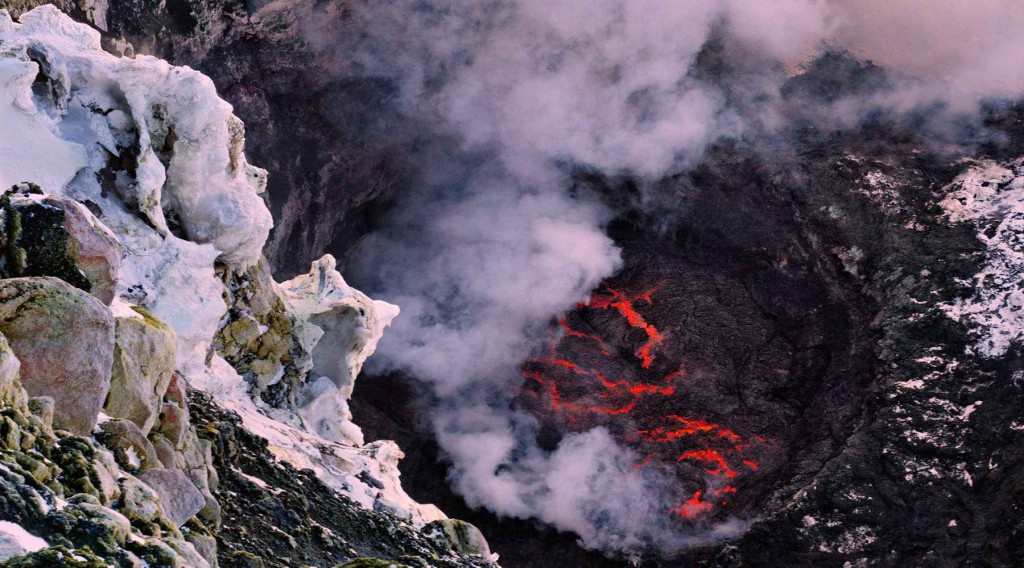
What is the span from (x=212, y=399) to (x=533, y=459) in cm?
2401

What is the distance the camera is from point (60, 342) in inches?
331

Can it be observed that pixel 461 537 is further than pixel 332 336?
No

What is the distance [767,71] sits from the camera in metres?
35.8

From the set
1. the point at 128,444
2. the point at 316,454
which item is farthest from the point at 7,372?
the point at 316,454

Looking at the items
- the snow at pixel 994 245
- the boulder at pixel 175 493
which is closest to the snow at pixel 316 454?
the boulder at pixel 175 493

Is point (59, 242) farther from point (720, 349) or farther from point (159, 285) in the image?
point (720, 349)

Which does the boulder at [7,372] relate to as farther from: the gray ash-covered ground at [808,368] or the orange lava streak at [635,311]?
the orange lava streak at [635,311]

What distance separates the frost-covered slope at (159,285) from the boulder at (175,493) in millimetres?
24

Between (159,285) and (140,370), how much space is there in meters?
5.62

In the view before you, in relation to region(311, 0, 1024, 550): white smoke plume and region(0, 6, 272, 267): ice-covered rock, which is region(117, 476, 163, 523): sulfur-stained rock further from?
region(311, 0, 1024, 550): white smoke plume

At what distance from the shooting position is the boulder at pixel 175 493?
8.91 metres

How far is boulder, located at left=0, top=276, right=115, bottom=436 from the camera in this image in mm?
8180

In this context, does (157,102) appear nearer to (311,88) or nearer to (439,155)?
(311,88)

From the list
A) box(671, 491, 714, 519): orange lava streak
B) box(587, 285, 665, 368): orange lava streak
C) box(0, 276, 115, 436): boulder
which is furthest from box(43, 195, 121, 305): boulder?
box(671, 491, 714, 519): orange lava streak
